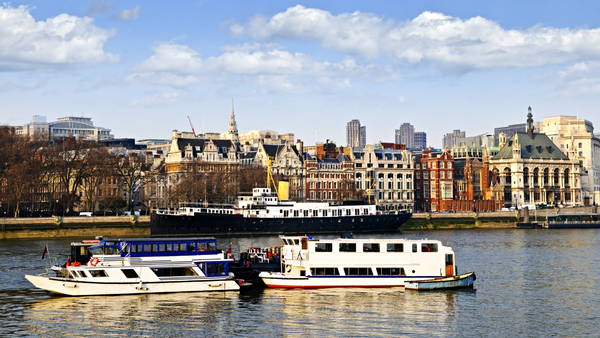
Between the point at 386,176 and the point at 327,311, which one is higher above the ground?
the point at 386,176

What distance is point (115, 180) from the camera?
143375 millimetres

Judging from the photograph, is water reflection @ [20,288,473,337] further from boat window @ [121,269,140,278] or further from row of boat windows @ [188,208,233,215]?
row of boat windows @ [188,208,233,215]

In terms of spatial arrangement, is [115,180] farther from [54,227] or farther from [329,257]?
[329,257]

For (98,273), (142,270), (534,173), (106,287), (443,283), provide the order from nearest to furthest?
(106,287) → (98,273) → (142,270) → (443,283) → (534,173)

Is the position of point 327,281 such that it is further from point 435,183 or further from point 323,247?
point 435,183

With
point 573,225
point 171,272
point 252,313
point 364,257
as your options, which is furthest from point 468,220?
point 252,313

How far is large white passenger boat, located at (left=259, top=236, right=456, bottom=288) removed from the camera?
59.0 meters

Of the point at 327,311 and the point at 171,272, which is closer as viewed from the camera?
the point at 327,311

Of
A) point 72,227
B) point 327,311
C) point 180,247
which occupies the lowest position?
point 327,311

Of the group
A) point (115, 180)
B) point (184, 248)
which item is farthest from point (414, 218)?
point (184, 248)

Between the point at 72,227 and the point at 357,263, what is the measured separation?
63886 mm

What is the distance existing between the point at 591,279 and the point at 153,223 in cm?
6406

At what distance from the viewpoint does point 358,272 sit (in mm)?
59500

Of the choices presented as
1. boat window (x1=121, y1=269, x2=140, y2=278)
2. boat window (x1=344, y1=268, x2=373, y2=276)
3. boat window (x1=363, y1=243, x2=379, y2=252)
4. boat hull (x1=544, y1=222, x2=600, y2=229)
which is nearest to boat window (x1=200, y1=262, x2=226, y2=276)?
boat window (x1=121, y1=269, x2=140, y2=278)
